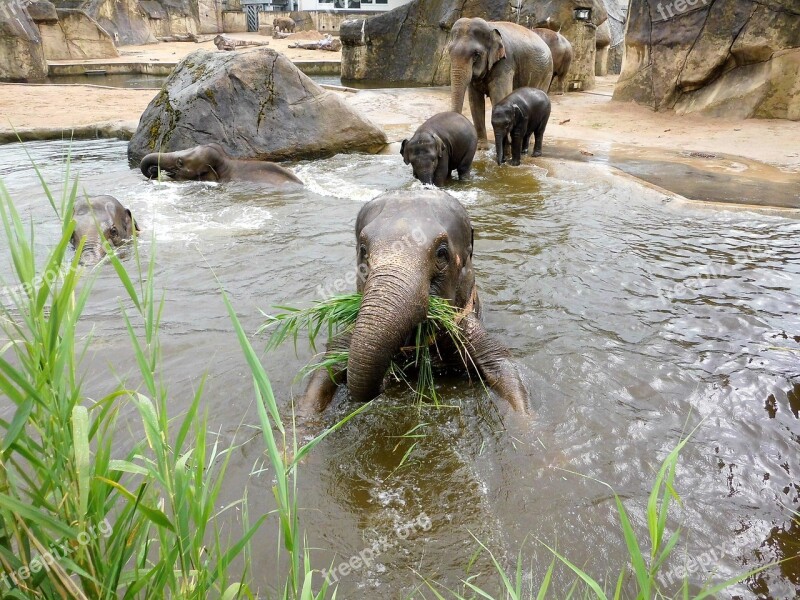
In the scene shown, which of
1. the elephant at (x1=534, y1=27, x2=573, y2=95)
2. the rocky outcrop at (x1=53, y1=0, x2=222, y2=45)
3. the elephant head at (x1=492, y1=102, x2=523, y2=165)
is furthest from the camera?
the rocky outcrop at (x1=53, y1=0, x2=222, y2=45)

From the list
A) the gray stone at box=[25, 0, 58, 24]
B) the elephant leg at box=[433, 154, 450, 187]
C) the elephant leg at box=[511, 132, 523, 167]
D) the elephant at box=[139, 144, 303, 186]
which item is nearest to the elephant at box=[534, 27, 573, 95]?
the elephant leg at box=[511, 132, 523, 167]

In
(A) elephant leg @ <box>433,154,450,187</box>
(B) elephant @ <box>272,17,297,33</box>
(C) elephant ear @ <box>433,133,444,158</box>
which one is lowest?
(A) elephant leg @ <box>433,154,450,187</box>

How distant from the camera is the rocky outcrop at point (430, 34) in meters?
19.1

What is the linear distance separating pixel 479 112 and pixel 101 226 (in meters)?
8.27

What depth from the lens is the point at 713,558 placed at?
2643 millimetres

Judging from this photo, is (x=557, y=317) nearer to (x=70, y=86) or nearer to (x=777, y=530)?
(x=777, y=530)

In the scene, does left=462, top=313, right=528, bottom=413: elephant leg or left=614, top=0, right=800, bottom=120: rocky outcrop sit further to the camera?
left=614, top=0, right=800, bottom=120: rocky outcrop

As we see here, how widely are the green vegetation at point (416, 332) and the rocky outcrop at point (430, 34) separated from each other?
57.7ft

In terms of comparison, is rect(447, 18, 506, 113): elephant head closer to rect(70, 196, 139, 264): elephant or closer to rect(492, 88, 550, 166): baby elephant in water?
rect(492, 88, 550, 166): baby elephant in water

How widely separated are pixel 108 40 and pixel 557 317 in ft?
101

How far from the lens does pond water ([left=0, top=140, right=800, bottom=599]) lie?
278 cm

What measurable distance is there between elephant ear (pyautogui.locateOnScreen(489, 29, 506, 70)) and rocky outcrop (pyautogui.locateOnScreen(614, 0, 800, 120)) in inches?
185

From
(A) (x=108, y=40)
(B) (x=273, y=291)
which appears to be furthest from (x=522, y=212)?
(A) (x=108, y=40)

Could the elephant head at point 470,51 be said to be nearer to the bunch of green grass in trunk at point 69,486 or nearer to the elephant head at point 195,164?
the elephant head at point 195,164
